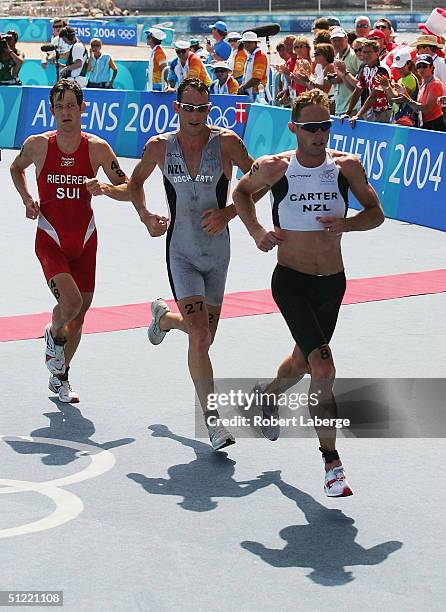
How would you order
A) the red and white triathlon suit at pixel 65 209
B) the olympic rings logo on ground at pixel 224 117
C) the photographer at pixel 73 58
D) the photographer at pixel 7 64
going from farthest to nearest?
the photographer at pixel 7 64
the photographer at pixel 73 58
the olympic rings logo on ground at pixel 224 117
the red and white triathlon suit at pixel 65 209

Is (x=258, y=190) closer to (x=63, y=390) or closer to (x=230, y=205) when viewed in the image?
(x=230, y=205)

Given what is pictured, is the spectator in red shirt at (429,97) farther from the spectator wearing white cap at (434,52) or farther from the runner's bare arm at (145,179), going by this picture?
the runner's bare arm at (145,179)

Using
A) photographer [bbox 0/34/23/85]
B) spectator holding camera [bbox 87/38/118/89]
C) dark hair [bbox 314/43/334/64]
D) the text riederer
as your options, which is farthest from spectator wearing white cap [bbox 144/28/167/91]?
the text riederer

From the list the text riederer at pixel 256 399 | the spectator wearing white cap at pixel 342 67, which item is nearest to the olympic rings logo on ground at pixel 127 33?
the spectator wearing white cap at pixel 342 67

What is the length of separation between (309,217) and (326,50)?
1214cm

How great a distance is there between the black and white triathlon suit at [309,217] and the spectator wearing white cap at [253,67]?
15.7m

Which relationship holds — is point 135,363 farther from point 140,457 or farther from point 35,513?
point 35,513

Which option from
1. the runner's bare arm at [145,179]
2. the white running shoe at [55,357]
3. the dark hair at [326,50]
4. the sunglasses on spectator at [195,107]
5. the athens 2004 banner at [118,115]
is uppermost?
the sunglasses on spectator at [195,107]

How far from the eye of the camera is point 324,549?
6020 millimetres

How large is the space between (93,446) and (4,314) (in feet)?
12.9

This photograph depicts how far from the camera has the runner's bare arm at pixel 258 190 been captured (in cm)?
704

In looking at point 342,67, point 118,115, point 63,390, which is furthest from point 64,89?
point 118,115

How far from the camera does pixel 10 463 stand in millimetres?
7340

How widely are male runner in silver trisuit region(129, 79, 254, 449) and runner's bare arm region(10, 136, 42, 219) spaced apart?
92cm
